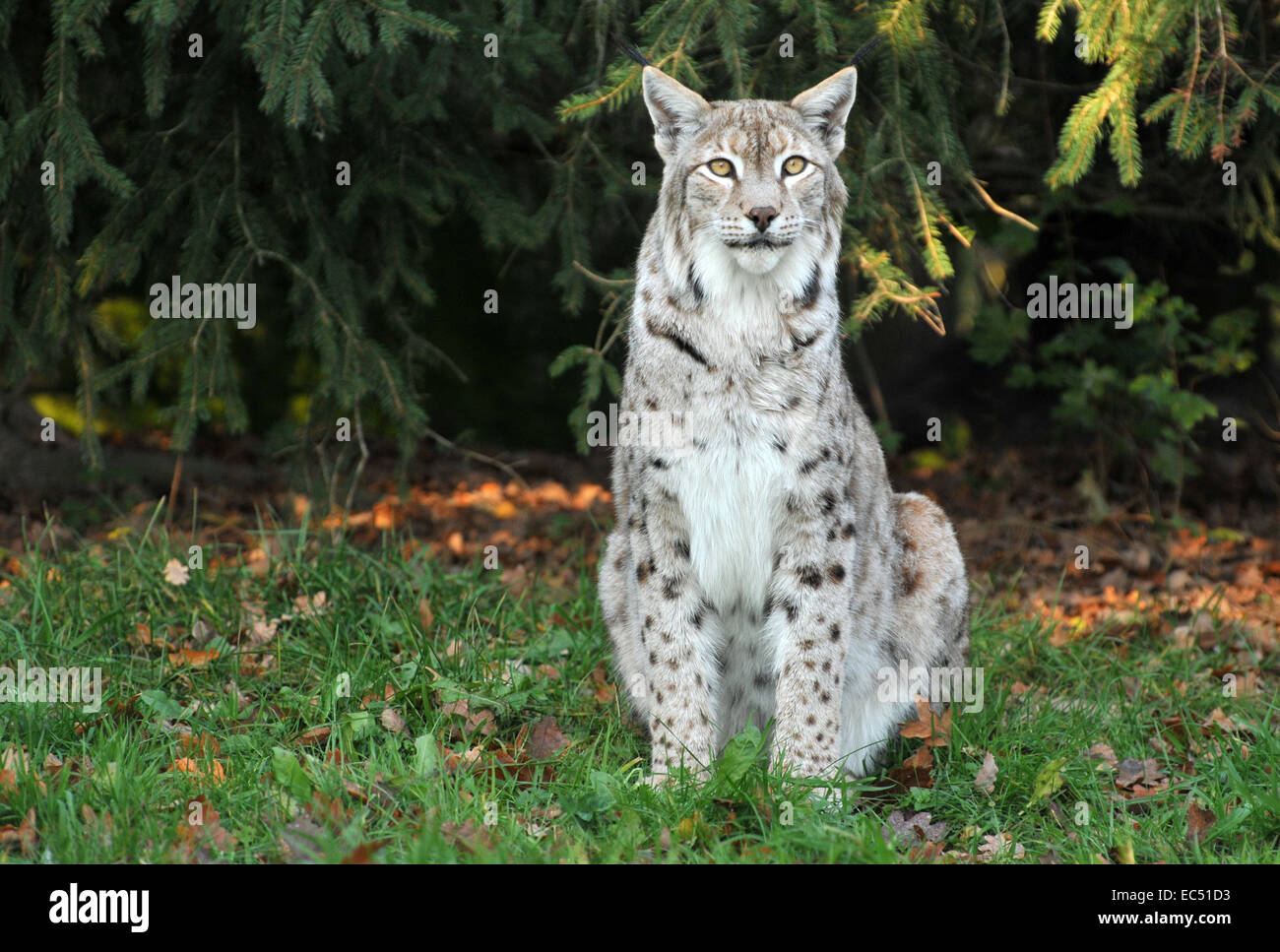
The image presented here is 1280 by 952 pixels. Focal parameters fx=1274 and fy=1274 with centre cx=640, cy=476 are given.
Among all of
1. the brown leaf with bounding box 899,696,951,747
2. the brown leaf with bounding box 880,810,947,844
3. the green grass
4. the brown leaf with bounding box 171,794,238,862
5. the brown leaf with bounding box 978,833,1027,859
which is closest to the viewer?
the brown leaf with bounding box 171,794,238,862

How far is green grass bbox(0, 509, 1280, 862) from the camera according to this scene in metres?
3.44

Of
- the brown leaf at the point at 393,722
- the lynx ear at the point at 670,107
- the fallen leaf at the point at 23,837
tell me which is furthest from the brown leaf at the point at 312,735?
the lynx ear at the point at 670,107

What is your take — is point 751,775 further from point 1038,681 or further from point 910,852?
point 1038,681

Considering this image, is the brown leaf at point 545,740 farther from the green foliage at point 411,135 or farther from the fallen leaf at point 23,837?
the green foliage at point 411,135

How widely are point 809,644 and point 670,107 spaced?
71.1 inches

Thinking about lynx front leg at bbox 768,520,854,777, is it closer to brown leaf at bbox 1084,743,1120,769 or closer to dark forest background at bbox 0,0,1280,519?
brown leaf at bbox 1084,743,1120,769

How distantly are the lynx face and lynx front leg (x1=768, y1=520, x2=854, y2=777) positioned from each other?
0.93 m

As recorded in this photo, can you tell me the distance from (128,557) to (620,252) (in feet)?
14.4

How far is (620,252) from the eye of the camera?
8844 millimetres

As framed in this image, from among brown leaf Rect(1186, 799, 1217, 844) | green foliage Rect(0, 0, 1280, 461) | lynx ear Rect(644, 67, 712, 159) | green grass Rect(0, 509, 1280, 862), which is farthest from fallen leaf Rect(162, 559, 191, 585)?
brown leaf Rect(1186, 799, 1217, 844)

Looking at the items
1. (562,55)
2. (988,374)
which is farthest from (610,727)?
(988,374)

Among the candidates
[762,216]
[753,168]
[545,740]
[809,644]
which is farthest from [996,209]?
[545,740]

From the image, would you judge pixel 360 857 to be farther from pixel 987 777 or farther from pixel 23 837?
pixel 987 777

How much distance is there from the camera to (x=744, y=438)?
397 cm
